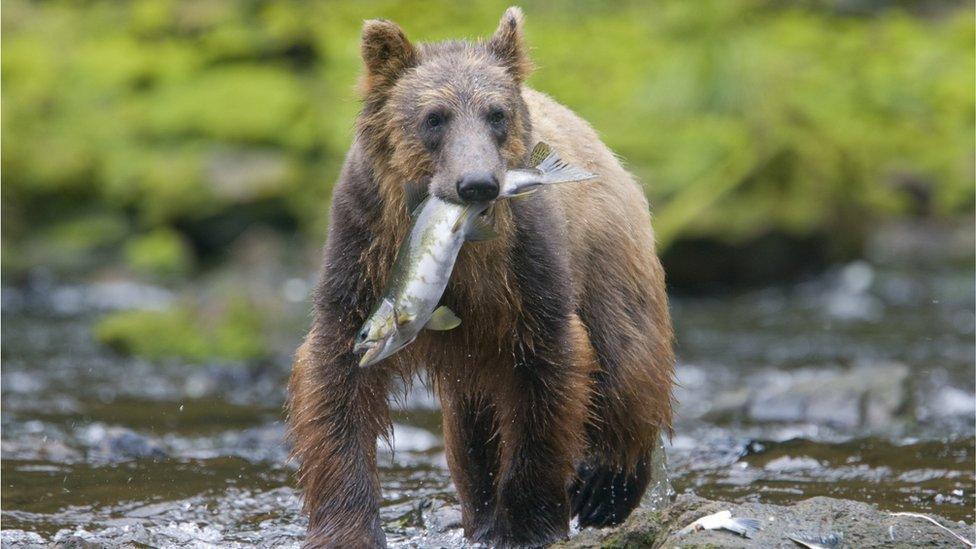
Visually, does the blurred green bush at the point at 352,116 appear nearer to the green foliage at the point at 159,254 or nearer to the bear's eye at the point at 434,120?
the green foliage at the point at 159,254

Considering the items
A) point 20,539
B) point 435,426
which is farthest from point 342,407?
point 435,426

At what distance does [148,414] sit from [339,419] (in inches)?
213

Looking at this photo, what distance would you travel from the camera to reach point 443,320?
6488mm

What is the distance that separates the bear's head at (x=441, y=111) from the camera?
6.39 m

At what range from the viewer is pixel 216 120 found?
22062 mm

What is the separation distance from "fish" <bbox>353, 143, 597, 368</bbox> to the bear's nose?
0.29ft

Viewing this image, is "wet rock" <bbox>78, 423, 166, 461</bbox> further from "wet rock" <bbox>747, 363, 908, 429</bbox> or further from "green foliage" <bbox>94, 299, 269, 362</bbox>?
"wet rock" <bbox>747, 363, 908, 429</bbox>

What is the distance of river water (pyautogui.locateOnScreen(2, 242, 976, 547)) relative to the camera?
824 centimetres

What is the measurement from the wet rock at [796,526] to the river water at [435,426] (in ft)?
5.84

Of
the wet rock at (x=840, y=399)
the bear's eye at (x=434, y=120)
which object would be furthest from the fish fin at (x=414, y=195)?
the wet rock at (x=840, y=399)

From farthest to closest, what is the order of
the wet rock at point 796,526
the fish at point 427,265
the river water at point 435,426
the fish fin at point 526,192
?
1. the river water at point 435,426
2. the fish fin at point 526,192
3. the fish at point 427,265
4. the wet rock at point 796,526

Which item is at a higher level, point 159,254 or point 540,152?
point 540,152

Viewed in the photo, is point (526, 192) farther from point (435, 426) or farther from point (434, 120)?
point (435, 426)

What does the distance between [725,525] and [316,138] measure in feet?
Result: 56.4
